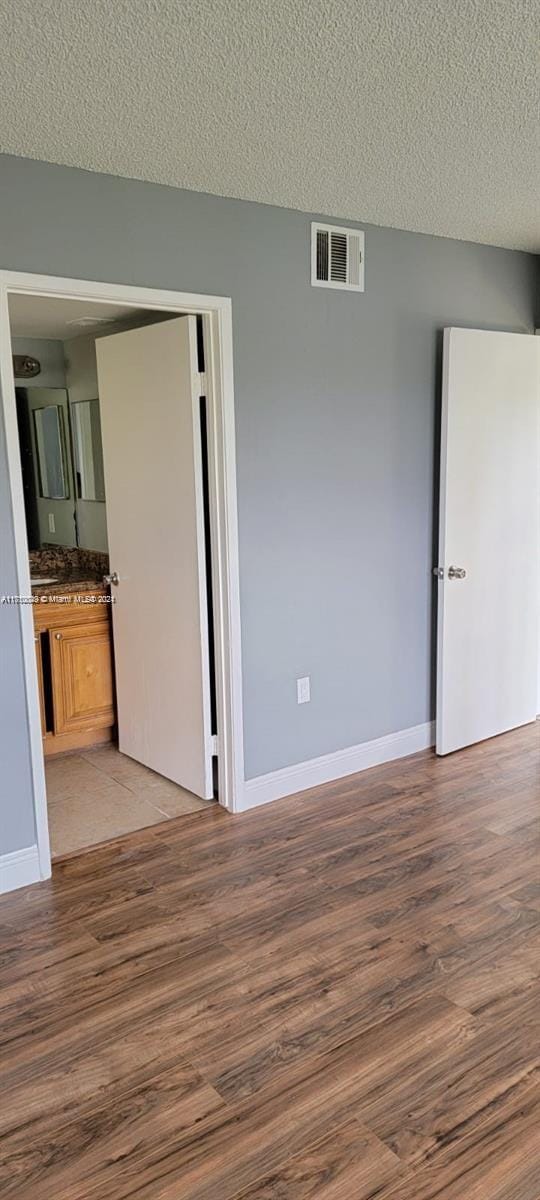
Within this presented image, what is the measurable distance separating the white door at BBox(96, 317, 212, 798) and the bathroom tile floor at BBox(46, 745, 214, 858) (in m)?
0.08

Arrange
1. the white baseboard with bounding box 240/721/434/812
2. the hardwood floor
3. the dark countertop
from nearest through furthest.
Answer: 1. the hardwood floor
2. the white baseboard with bounding box 240/721/434/812
3. the dark countertop

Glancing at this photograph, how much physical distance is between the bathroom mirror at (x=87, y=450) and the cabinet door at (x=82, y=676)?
2.75 feet

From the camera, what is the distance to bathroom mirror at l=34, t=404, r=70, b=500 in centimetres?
474

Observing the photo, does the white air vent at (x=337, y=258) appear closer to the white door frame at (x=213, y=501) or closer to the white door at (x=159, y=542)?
the white door frame at (x=213, y=501)

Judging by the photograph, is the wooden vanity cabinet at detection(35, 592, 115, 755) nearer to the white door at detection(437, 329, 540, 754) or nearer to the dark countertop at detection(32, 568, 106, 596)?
the dark countertop at detection(32, 568, 106, 596)

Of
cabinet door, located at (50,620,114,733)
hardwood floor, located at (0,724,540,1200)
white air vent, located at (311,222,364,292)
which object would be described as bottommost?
hardwood floor, located at (0,724,540,1200)

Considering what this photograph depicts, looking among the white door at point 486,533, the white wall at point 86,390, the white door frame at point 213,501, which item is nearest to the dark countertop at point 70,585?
the white wall at point 86,390

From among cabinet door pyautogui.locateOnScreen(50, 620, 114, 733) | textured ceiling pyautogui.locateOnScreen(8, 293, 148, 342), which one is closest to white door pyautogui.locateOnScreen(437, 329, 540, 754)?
textured ceiling pyautogui.locateOnScreen(8, 293, 148, 342)

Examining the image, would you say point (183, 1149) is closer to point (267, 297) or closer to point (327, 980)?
point (327, 980)

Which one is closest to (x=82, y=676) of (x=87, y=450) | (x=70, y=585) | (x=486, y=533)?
(x=70, y=585)

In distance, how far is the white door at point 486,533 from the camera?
385 cm

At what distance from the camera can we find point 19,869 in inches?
116

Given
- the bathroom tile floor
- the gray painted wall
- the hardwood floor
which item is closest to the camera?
the hardwood floor

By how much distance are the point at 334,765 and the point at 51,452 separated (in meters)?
2.46
